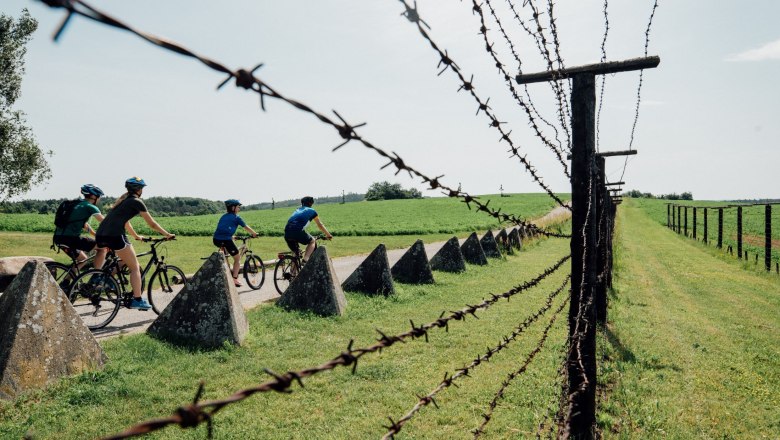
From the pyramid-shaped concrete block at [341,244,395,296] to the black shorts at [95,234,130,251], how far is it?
447 cm

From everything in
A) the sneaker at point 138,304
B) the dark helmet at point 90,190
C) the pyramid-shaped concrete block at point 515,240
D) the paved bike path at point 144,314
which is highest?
the dark helmet at point 90,190

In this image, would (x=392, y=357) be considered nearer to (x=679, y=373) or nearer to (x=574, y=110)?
(x=679, y=373)

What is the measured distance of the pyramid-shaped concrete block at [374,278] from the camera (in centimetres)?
1045

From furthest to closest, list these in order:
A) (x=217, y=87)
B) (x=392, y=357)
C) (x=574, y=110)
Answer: (x=392, y=357) < (x=574, y=110) < (x=217, y=87)

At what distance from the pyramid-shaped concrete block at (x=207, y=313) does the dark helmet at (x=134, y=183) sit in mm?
2111

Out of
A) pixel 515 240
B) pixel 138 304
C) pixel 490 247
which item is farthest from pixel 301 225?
pixel 515 240

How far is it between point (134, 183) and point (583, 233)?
23.1 ft

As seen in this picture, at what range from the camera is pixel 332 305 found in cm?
870

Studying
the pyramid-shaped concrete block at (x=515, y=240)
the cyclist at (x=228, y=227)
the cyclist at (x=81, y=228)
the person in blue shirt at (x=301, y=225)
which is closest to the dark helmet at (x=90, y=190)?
the cyclist at (x=81, y=228)

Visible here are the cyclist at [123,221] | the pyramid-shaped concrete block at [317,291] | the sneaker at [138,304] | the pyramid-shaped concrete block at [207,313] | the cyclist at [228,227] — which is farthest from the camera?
the cyclist at [228,227]

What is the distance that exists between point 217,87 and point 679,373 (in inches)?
281

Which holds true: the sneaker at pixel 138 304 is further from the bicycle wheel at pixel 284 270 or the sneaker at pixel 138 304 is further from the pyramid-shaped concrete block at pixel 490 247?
the pyramid-shaped concrete block at pixel 490 247

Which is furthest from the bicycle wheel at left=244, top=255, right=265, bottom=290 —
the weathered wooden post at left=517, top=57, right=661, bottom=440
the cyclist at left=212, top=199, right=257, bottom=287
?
the weathered wooden post at left=517, top=57, right=661, bottom=440

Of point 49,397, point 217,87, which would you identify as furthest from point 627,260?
point 217,87
